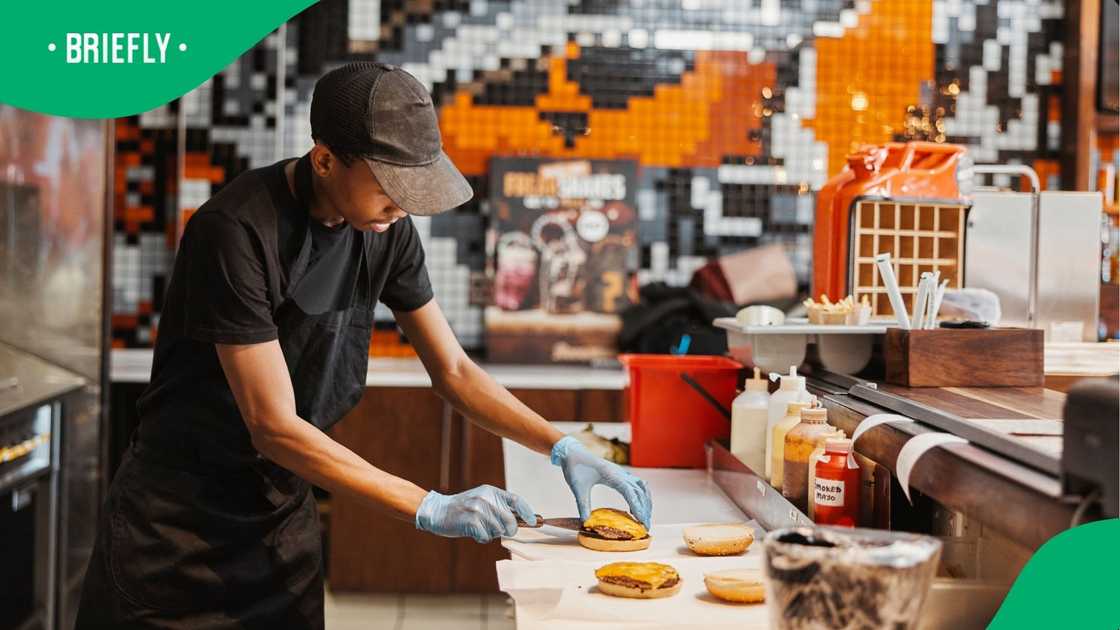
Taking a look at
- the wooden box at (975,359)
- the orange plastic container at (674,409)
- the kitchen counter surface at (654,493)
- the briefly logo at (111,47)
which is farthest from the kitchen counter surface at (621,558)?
the briefly logo at (111,47)

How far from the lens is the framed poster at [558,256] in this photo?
16.1 feet

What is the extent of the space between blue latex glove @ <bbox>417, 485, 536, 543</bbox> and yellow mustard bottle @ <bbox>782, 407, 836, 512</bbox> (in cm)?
58

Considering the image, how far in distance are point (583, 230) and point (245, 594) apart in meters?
2.98

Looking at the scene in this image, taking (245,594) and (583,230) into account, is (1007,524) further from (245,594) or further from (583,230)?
(583,230)

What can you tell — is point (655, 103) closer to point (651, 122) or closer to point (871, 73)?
point (651, 122)

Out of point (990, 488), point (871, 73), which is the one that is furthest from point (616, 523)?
point (871, 73)

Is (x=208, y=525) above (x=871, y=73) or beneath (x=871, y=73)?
beneath

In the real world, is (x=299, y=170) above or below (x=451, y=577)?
above

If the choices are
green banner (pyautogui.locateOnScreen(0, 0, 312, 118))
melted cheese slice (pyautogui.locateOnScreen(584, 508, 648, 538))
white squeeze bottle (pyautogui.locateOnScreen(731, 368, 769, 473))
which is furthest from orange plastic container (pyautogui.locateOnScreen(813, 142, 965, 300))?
green banner (pyautogui.locateOnScreen(0, 0, 312, 118))

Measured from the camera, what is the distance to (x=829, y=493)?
1.86m

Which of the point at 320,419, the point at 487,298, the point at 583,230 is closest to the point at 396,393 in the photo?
the point at 487,298

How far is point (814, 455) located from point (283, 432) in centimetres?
97

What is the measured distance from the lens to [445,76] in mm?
4926

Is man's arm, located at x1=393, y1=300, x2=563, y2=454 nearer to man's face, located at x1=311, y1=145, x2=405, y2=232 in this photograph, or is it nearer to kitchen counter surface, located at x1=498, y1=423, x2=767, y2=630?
kitchen counter surface, located at x1=498, y1=423, x2=767, y2=630
